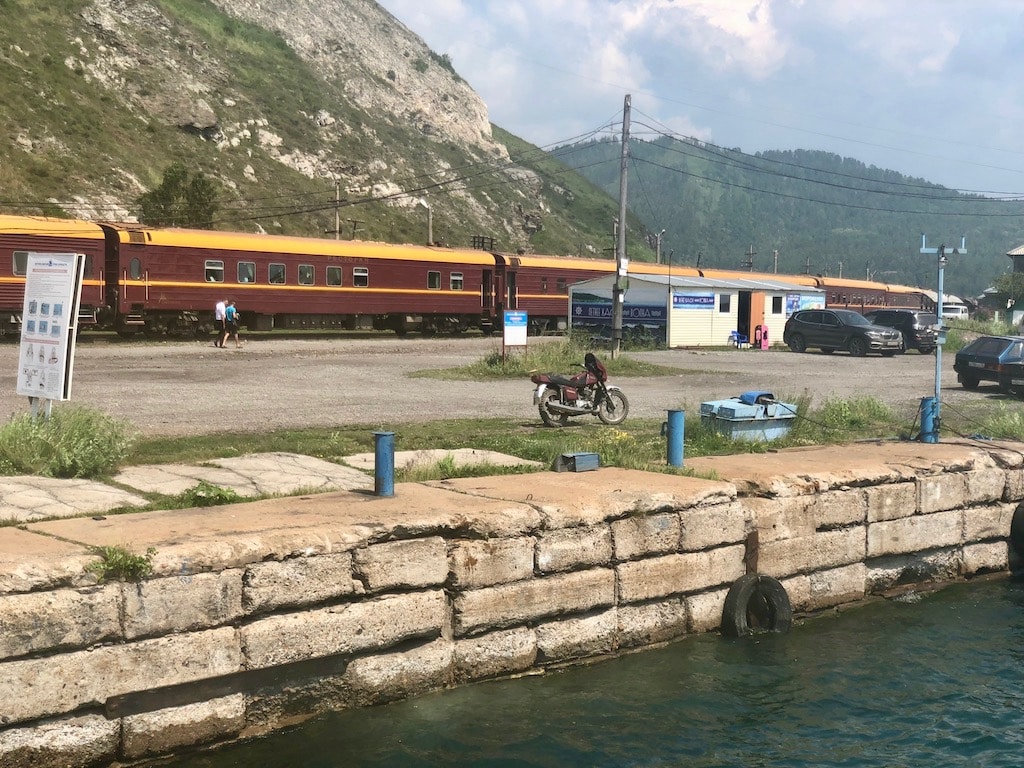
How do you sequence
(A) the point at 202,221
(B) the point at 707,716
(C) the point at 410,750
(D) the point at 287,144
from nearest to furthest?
(C) the point at 410,750 < (B) the point at 707,716 < (A) the point at 202,221 < (D) the point at 287,144

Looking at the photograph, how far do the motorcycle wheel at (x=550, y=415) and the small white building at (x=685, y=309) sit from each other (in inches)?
811

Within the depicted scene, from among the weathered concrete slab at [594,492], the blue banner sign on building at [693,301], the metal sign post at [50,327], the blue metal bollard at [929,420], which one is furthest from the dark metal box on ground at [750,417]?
the blue banner sign on building at [693,301]

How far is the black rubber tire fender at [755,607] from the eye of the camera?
7.53 meters

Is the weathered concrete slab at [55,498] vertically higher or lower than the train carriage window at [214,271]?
lower

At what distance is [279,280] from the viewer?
101 ft

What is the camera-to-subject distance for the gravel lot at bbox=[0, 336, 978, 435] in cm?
1328

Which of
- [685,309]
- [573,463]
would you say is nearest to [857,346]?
[685,309]

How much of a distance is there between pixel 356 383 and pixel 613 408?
5892 millimetres

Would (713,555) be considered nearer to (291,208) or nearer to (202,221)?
(202,221)

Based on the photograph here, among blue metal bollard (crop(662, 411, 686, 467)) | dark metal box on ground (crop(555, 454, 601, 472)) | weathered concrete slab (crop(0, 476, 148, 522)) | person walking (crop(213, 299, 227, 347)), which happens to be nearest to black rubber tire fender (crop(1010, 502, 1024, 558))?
blue metal bollard (crop(662, 411, 686, 467))

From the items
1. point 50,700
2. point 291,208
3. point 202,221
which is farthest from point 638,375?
point 291,208

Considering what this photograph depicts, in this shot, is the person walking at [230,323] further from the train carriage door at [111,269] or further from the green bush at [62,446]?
the green bush at [62,446]

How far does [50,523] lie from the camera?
5.91m

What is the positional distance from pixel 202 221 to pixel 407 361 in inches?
1229
